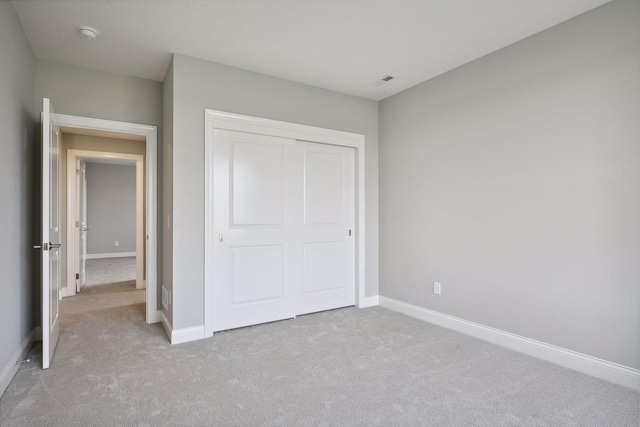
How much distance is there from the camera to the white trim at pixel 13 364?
212 cm

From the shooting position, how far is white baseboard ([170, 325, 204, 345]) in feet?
9.71

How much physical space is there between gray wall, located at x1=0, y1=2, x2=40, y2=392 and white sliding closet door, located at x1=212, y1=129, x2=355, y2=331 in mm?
1465

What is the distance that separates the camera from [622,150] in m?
2.26

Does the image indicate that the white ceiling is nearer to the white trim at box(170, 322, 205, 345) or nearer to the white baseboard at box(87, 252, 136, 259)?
the white trim at box(170, 322, 205, 345)

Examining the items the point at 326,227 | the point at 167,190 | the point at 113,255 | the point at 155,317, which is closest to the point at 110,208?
the point at 113,255

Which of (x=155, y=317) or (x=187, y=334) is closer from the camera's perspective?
(x=187, y=334)

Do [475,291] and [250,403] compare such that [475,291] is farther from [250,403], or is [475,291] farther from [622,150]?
[250,403]

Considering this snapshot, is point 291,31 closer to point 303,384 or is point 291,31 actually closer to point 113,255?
point 303,384

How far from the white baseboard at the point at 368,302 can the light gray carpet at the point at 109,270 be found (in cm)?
442

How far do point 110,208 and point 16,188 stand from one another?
24.6 ft

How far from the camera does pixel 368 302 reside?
4152 millimetres

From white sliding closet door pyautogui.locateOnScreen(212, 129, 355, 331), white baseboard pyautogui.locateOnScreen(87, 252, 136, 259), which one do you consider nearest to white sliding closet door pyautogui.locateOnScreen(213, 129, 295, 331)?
white sliding closet door pyautogui.locateOnScreen(212, 129, 355, 331)

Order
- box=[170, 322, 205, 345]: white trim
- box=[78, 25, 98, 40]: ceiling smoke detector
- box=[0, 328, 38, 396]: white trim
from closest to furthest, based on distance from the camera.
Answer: box=[0, 328, 38, 396]: white trim, box=[78, 25, 98, 40]: ceiling smoke detector, box=[170, 322, 205, 345]: white trim

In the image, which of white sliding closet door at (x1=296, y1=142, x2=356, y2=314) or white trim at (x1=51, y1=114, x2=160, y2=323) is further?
white sliding closet door at (x1=296, y1=142, x2=356, y2=314)
